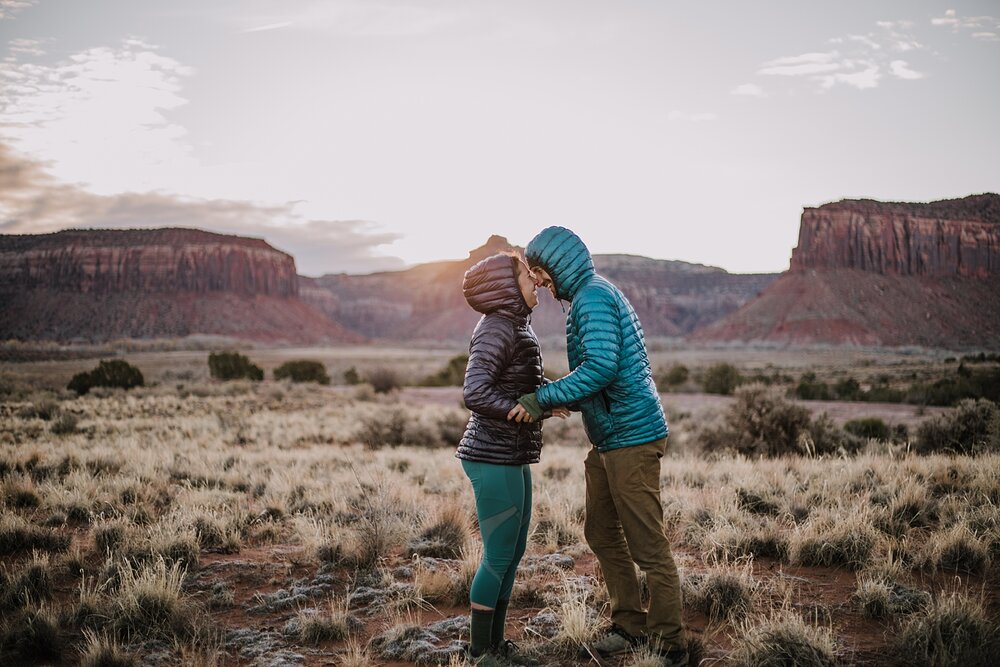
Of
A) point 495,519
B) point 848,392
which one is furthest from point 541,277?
point 848,392

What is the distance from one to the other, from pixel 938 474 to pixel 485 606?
5971 millimetres

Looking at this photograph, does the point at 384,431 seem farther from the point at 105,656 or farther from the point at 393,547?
the point at 105,656

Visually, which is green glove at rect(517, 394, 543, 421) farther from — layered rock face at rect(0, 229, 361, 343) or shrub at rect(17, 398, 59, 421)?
layered rock face at rect(0, 229, 361, 343)

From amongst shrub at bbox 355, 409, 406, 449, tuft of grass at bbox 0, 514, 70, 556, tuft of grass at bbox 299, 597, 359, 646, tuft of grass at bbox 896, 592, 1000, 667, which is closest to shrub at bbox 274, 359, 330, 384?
shrub at bbox 355, 409, 406, 449

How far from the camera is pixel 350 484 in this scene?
7445 mm

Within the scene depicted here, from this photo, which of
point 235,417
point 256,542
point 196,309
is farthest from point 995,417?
point 196,309

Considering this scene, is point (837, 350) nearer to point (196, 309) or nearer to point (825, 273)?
point (825, 273)

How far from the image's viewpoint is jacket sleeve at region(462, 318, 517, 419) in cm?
293

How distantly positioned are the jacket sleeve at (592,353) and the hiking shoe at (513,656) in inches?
53.5

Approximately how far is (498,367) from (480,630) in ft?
4.47

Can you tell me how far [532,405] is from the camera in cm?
292

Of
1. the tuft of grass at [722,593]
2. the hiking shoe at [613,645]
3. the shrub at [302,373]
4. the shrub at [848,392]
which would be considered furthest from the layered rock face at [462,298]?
the hiking shoe at [613,645]

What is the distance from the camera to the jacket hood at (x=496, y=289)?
10.1ft

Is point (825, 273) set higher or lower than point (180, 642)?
higher
